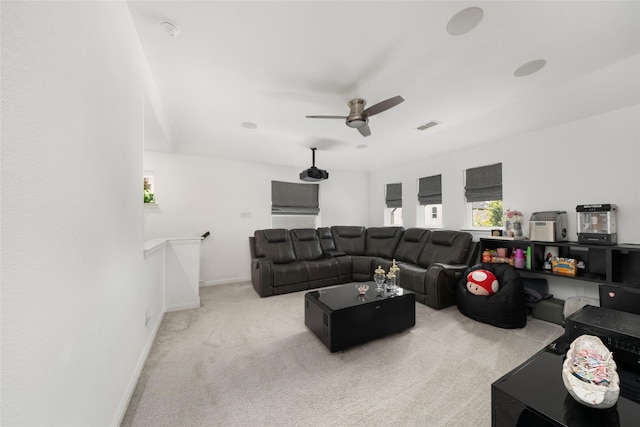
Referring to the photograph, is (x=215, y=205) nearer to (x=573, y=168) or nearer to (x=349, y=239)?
(x=349, y=239)

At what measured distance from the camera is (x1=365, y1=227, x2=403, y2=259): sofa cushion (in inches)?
195

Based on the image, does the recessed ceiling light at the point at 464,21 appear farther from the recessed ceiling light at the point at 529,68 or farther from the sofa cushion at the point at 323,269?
the sofa cushion at the point at 323,269

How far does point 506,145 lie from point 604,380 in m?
3.72

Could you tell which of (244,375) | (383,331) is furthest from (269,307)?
(383,331)

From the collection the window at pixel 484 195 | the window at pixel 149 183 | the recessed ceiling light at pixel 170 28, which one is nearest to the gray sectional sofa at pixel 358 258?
the window at pixel 484 195

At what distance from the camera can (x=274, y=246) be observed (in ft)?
15.1

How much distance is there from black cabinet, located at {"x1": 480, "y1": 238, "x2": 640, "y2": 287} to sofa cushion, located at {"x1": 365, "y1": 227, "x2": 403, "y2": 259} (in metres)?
1.91

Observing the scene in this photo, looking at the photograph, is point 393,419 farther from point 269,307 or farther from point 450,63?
point 450,63

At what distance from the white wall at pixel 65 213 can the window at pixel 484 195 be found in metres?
4.84

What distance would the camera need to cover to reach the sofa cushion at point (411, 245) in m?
4.45

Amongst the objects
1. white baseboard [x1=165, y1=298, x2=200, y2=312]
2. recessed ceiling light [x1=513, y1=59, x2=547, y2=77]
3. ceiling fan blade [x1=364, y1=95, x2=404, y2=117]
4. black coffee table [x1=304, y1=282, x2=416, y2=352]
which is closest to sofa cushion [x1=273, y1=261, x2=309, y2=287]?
white baseboard [x1=165, y1=298, x2=200, y2=312]

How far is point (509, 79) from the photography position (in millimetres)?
2424

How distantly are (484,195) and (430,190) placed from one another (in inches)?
42.3

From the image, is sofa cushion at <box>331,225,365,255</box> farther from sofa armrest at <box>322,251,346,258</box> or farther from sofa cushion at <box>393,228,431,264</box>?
sofa cushion at <box>393,228,431,264</box>
